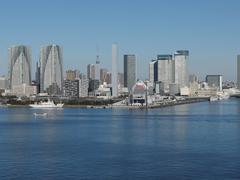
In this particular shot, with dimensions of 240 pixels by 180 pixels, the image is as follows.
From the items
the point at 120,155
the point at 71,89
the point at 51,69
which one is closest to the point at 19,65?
the point at 51,69

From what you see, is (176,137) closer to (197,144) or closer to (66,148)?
(197,144)

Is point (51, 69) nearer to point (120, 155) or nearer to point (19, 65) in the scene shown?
point (19, 65)

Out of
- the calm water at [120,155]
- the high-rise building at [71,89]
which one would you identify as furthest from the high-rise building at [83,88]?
the calm water at [120,155]

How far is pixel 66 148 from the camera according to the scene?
11844mm

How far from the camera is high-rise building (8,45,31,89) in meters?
69.4

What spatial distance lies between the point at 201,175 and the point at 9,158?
363 cm

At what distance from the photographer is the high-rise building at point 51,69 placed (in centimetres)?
6694

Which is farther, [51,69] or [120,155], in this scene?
[51,69]

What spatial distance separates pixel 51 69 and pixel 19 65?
4467 mm

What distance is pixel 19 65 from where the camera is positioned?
69938mm

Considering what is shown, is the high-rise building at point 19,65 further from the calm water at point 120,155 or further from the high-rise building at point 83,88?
the calm water at point 120,155

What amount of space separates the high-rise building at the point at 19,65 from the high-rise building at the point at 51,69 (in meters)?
1.85

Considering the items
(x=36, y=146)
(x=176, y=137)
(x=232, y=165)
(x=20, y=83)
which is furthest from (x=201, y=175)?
(x=20, y=83)

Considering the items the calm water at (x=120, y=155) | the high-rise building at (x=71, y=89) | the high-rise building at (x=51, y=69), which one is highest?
the high-rise building at (x=51, y=69)
